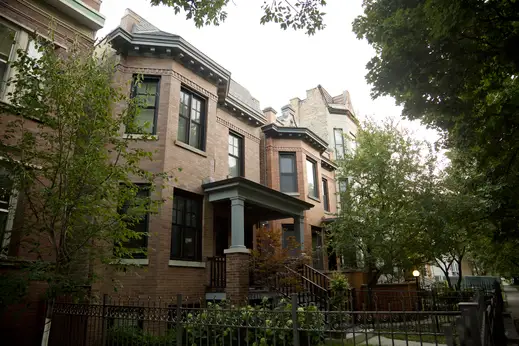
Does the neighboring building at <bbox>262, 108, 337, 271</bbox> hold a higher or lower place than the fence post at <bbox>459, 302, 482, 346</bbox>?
higher

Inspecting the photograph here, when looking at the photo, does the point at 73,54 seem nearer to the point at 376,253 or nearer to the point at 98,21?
the point at 98,21

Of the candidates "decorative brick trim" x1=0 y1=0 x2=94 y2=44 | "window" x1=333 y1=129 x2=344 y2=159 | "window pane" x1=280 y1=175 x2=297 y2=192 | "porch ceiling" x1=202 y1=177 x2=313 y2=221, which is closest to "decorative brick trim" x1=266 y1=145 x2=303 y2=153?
"window pane" x1=280 y1=175 x2=297 y2=192

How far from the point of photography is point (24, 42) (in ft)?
30.1

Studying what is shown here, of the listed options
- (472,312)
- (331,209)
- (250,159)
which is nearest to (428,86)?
(472,312)

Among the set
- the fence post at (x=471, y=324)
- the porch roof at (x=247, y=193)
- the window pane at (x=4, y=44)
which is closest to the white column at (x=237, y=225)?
the porch roof at (x=247, y=193)

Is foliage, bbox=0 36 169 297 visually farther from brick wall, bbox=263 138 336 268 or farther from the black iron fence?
brick wall, bbox=263 138 336 268

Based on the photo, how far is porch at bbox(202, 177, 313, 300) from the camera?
1061 centimetres

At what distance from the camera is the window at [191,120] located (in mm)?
Answer: 12523

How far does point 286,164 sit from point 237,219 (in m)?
7.81

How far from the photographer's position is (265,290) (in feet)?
36.7

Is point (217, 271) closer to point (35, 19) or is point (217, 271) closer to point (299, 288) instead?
point (299, 288)

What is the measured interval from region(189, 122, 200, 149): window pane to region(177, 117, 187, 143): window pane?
0.24 m

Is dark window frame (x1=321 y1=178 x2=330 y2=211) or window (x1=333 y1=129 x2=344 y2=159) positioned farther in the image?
window (x1=333 y1=129 x2=344 y2=159)

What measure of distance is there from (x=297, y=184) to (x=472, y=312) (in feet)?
48.2
